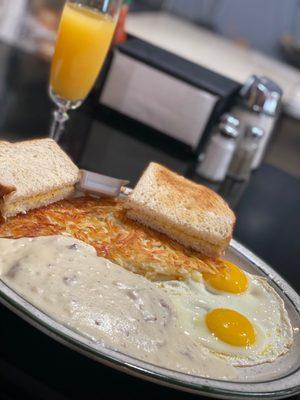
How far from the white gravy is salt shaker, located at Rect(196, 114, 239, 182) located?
103 centimetres

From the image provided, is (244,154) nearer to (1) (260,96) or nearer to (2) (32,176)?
(1) (260,96)

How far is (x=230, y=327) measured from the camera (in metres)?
1.01

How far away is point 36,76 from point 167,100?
0.51 m

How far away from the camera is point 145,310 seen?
0.94 metres

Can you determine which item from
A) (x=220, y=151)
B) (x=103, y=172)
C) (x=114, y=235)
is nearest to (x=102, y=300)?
(x=114, y=235)

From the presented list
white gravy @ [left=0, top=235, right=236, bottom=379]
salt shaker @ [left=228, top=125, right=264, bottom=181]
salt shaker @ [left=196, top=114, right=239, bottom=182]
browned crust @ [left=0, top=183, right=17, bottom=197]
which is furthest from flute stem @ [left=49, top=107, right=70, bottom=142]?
white gravy @ [left=0, top=235, right=236, bottom=379]

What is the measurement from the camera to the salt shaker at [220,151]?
199cm

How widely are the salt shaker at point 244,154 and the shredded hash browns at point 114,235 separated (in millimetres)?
894

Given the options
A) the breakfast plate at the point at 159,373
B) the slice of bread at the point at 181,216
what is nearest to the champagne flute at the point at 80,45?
the slice of bread at the point at 181,216

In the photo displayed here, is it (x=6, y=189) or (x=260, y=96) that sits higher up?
(x=260, y=96)

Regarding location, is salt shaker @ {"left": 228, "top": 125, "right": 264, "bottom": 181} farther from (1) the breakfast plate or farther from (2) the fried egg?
(1) the breakfast plate

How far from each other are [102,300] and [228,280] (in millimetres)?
309

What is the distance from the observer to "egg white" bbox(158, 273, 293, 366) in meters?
0.98

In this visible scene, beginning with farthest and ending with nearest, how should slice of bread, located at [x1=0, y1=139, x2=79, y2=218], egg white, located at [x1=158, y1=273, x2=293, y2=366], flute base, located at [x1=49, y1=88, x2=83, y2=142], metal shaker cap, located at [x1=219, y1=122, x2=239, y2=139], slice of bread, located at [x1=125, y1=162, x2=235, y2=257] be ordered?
metal shaker cap, located at [x1=219, y1=122, x2=239, y2=139] → flute base, located at [x1=49, y1=88, x2=83, y2=142] → slice of bread, located at [x1=125, y1=162, x2=235, y2=257] → slice of bread, located at [x1=0, y1=139, x2=79, y2=218] → egg white, located at [x1=158, y1=273, x2=293, y2=366]
